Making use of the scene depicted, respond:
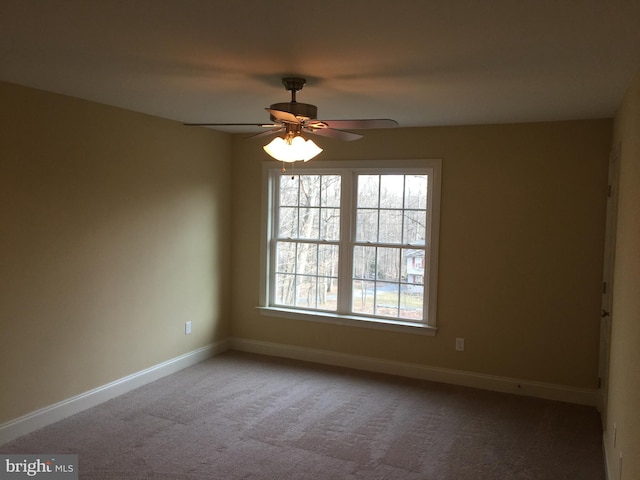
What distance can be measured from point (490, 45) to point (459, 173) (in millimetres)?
2446

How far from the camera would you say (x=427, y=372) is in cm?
497

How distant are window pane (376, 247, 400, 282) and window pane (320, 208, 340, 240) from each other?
1.63ft

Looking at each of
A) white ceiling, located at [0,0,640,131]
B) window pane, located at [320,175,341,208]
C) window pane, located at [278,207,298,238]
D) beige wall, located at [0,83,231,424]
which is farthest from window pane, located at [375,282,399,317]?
white ceiling, located at [0,0,640,131]

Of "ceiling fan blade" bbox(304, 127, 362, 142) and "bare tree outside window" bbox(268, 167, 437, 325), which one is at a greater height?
"ceiling fan blade" bbox(304, 127, 362, 142)

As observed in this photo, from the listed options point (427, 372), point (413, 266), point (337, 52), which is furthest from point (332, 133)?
point (427, 372)

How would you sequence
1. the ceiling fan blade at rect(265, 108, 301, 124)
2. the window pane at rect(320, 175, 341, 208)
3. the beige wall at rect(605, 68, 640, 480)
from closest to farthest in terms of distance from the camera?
the beige wall at rect(605, 68, 640, 480) → the ceiling fan blade at rect(265, 108, 301, 124) → the window pane at rect(320, 175, 341, 208)

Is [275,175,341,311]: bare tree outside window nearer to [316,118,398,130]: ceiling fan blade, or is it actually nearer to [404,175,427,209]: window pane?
[404,175,427,209]: window pane

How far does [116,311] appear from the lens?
4.41 metres

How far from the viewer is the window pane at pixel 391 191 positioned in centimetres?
509

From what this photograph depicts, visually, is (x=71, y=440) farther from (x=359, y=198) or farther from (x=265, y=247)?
(x=359, y=198)

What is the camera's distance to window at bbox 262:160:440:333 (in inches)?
198

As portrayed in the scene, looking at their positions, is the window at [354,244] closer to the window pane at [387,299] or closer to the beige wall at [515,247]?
the window pane at [387,299]

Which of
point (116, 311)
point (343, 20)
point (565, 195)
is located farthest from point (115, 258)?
point (565, 195)

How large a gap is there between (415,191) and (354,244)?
80 centimetres
